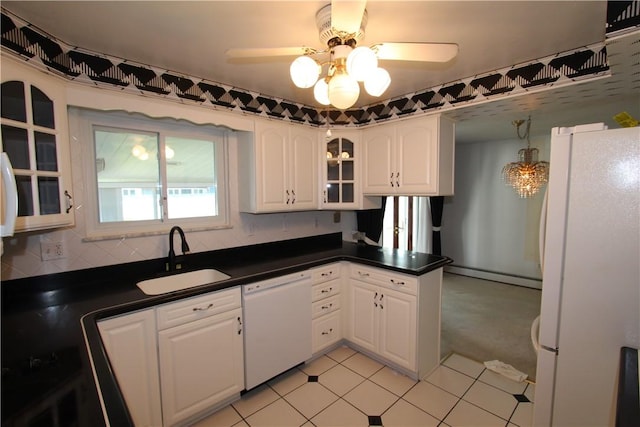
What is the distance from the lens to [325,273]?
2582 millimetres

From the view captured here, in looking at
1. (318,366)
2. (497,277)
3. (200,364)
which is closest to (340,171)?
(318,366)

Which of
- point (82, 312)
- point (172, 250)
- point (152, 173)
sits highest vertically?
point (152, 173)

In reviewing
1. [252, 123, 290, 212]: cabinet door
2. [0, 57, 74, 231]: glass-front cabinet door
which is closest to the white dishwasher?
[252, 123, 290, 212]: cabinet door

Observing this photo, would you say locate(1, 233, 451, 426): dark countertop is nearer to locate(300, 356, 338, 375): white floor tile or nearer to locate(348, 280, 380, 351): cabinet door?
locate(348, 280, 380, 351): cabinet door

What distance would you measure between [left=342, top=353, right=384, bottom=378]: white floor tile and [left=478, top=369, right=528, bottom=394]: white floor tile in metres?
0.83

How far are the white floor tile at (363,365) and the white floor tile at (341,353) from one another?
47 millimetres

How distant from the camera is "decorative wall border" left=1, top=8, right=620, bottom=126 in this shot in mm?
1572

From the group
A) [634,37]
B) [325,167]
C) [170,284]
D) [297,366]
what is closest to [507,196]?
[325,167]

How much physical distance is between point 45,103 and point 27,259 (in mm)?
920

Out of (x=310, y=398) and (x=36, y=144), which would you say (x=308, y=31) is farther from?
(x=310, y=398)

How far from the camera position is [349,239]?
143 inches

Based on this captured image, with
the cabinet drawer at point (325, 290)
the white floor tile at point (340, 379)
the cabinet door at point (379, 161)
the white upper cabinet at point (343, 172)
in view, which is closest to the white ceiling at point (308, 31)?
the cabinet door at point (379, 161)

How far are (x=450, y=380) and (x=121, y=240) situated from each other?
2.72 metres

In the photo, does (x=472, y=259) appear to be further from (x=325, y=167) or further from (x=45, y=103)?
(x=45, y=103)
